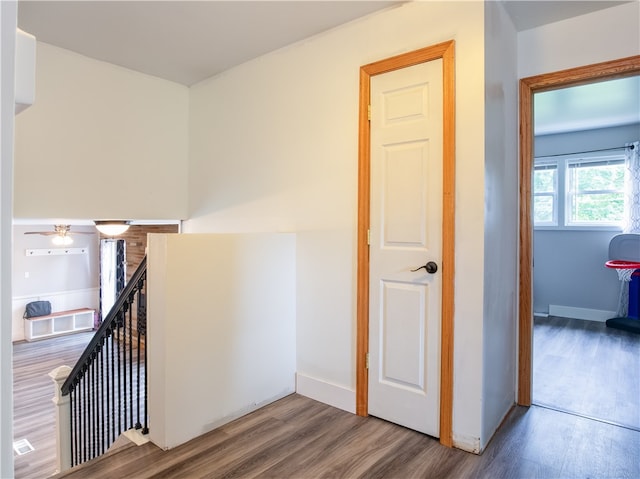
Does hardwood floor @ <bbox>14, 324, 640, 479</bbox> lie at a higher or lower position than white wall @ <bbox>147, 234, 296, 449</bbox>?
lower

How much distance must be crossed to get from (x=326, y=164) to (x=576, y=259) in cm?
445

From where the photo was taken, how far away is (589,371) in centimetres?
339

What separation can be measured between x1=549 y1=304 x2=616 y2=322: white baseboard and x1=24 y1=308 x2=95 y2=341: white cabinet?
9998mm

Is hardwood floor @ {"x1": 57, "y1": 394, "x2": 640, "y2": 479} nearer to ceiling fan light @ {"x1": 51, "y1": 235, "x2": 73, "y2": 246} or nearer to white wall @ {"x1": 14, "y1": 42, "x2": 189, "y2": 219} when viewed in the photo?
white wall @ {"x1": 14, "y1": 42, "x2": 189, "y2": 219}

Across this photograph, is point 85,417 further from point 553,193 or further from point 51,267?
point 51,267

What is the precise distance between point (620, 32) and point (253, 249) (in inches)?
99.7

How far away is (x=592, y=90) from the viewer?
12.6ft

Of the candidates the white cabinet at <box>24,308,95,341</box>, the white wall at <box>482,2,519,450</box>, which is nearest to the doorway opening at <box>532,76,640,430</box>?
the white wall at <box>482,2,519,450</box>

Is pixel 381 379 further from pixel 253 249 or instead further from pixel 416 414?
pixel 253 249

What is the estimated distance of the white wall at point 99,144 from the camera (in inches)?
117

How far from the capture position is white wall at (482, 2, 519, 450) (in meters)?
2.15

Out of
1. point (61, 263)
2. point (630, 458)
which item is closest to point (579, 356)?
point (630, 458)

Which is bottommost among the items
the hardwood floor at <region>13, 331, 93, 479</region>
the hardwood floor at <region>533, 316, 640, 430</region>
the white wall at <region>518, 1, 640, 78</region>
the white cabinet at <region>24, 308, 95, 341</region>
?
the hardwood floor at <region>13, 331, 93, 479</region>

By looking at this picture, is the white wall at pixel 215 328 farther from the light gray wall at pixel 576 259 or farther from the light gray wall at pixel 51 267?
the light gray wall at pixel 51 267
